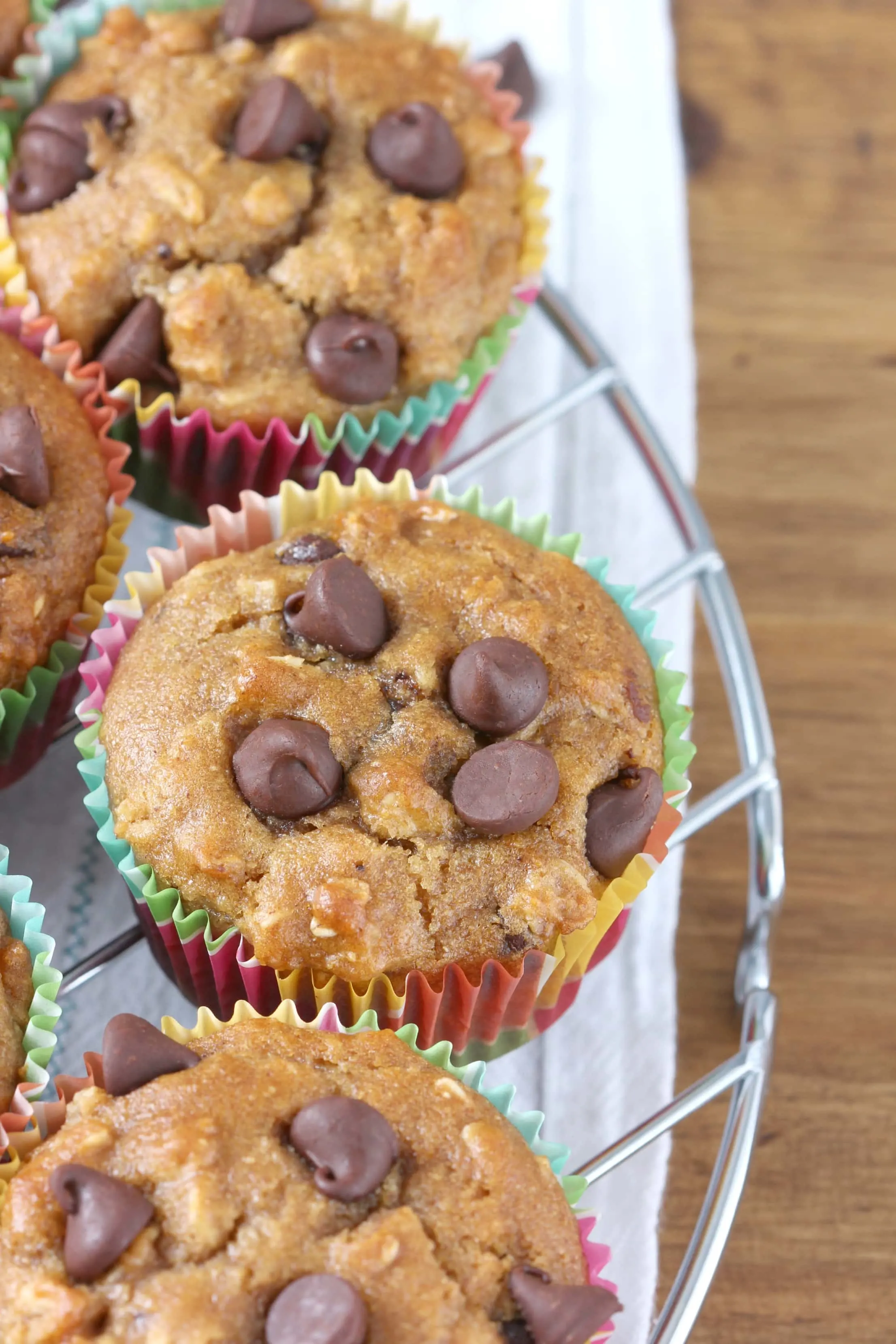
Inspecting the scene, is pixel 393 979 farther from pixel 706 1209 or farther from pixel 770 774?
pixel 770 774

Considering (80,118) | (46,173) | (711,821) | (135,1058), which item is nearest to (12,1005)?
(135,1058)

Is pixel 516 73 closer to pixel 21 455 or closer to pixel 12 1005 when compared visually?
pixel 21 455

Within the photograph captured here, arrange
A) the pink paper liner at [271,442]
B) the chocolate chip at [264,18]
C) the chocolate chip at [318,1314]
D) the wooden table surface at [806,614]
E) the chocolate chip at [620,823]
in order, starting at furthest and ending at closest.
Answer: the chocolate chip at [264,18] → the pink paper liner at [271,442] → the wooden table surface at [806,614] → the chocolate chip at [620,823] → the chocolate chip at [318,1314]

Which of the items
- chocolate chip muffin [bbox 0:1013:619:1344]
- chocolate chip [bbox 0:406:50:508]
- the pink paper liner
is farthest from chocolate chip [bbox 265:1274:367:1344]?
the pink paper liner

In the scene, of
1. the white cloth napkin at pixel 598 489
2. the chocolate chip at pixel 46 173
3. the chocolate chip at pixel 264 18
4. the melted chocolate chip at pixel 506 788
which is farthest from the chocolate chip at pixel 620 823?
the chocolate chip at pixel 264 18

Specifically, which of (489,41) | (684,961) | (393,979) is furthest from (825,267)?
(393,979)

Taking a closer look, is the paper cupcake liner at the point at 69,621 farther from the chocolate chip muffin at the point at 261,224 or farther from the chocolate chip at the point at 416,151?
the chocolate chip at the point at 416,151
